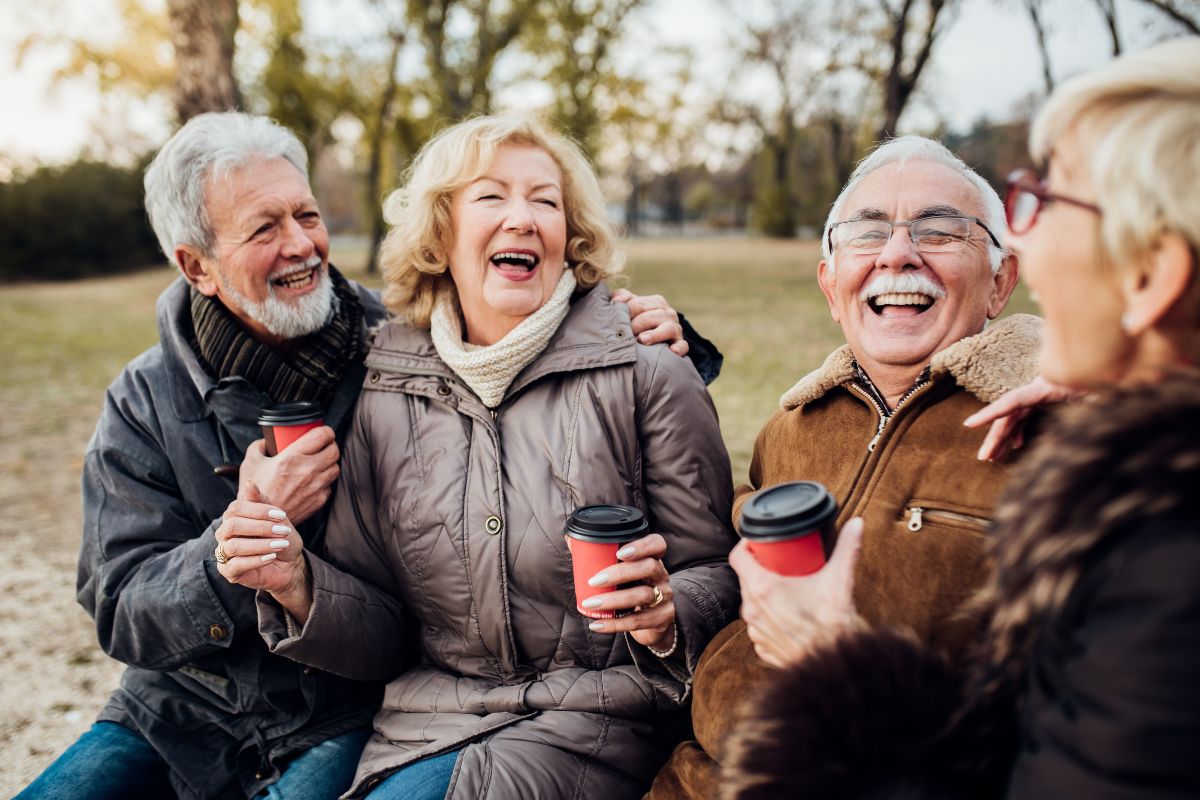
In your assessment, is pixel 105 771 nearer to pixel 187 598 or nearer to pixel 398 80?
pixel 187 598

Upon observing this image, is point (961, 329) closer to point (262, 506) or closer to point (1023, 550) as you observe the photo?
point (1023, 550)

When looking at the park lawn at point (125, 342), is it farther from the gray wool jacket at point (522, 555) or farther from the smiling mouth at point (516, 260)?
the gray wool jacket at point (522, 555)

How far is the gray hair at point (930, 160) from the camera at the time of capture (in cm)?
221

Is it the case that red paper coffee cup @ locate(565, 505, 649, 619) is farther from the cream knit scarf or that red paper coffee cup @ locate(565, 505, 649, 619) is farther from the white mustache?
the white mustache

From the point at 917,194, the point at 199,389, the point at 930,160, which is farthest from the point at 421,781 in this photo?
the point at 930,160

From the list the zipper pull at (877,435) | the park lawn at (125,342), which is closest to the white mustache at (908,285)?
the zipper pull at (877,435)

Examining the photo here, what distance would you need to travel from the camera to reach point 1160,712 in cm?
95

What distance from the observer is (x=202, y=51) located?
289 inches

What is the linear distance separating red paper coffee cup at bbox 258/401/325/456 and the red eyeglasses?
1.81 meters

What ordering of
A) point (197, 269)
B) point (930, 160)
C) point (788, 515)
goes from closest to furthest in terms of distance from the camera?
point (788, 515)
point (930, 160)
point (197, 269)

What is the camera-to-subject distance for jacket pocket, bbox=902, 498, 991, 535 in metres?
1.82

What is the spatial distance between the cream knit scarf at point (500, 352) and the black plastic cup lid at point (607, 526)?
22.3 inches

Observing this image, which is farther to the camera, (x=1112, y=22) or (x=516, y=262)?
(x=1112, y=22)

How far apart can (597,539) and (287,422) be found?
982 millimetres
